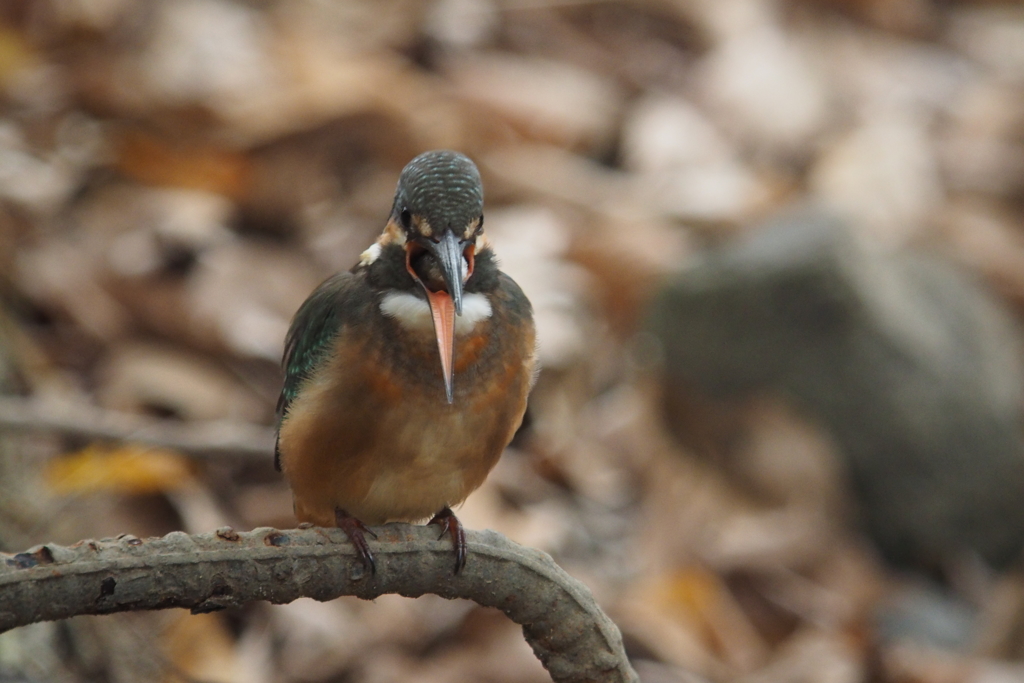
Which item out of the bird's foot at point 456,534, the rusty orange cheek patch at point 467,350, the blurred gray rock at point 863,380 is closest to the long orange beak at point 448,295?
the rusty orange cheek patch at point 467,350

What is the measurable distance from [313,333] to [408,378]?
1.04 feet

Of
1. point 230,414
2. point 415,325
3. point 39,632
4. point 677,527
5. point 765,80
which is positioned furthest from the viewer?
point 765,80

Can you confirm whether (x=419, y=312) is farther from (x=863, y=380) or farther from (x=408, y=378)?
(x=863, y=380)

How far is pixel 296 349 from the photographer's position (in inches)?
111

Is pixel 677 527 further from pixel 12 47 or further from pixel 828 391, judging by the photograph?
pixel 12 47

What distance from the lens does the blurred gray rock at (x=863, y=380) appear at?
5.62 m

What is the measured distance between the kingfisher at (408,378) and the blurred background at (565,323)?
28.9 inches

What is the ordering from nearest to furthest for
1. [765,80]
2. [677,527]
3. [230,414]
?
[230,414] < [677,527] < [765,80]

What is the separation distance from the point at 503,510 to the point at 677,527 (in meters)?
0.82

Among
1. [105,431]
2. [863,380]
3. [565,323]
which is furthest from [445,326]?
[863,380]

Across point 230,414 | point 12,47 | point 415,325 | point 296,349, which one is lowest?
point 230,414

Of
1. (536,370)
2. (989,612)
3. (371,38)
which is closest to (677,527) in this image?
(989,612)

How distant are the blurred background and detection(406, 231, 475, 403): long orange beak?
1181mm

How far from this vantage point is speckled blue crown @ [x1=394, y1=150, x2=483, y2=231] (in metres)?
2.28
